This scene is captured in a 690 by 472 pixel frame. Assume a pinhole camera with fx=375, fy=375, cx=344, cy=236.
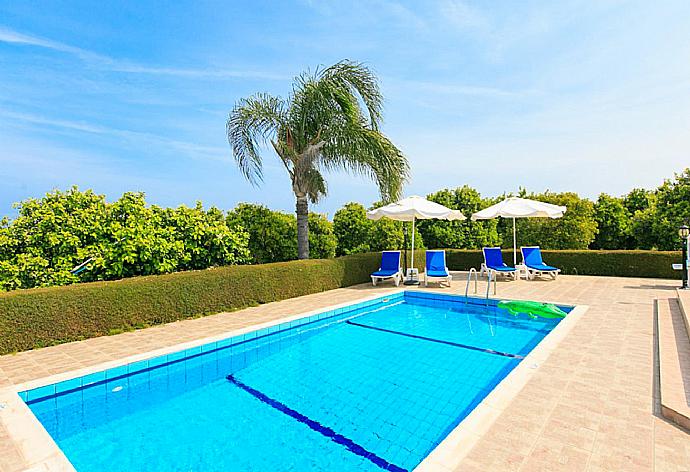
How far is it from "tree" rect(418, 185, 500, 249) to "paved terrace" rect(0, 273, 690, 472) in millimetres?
9023

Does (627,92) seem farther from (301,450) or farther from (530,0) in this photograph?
(301,450)

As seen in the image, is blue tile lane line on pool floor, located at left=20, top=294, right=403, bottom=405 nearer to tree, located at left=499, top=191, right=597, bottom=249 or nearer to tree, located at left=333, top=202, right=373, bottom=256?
tree, located at left=333, top=202, right=373, bottom=256

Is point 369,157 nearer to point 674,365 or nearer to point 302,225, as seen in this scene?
point 302,225

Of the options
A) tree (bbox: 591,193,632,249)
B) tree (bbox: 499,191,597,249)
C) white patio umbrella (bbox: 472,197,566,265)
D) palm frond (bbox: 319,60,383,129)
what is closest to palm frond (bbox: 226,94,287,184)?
palm frond (bbox: 319,60,383,129)

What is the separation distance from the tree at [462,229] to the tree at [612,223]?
8201mm

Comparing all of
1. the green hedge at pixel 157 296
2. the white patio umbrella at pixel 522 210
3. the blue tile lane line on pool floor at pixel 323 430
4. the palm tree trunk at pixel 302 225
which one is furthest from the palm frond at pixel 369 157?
the blue tile lane line on pool floor at pixel 323 430

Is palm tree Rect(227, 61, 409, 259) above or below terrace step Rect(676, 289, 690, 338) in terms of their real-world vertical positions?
above

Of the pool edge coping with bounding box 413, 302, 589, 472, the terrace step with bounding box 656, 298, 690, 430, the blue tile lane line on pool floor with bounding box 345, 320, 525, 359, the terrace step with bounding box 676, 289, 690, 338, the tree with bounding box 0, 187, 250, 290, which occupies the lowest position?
the blue tile lane line on pool floor with bounding box 345, 320, 525, 359

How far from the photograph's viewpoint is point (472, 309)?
8945 millimetres

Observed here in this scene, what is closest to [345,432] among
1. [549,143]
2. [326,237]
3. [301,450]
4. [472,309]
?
[301,450]

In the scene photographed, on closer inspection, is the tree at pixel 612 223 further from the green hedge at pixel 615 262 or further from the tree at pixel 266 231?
the tree at pixel 266 231

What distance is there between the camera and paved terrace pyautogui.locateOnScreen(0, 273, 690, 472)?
2643 millimetres

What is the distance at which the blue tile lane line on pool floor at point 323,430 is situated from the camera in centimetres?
313

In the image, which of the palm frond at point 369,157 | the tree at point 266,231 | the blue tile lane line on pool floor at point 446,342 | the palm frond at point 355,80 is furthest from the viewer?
the tree at point 266,231
